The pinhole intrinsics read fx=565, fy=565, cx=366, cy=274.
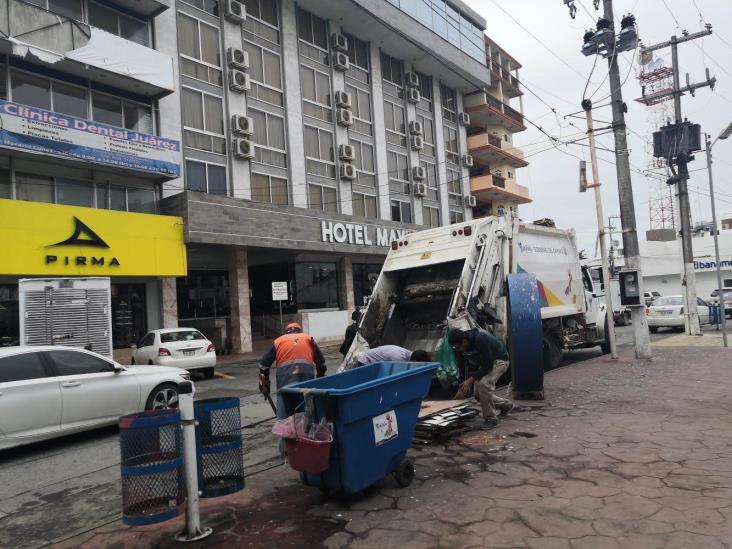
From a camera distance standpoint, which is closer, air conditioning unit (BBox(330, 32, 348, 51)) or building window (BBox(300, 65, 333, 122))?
building window (BBox(300, 65, 333, 122))

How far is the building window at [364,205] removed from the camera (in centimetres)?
2823

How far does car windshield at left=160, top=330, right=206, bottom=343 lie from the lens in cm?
1460

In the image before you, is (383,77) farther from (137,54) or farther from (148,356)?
(148,356)

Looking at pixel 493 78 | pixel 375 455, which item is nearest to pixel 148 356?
pixel 375 455

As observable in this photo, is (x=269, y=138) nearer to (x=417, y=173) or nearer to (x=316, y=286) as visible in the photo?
(x=316, y=286)

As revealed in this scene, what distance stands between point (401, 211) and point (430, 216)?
3035 mm

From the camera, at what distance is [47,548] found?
4.27 m

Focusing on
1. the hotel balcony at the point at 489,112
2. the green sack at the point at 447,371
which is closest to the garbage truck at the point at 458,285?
the green sack at the point at 447,371

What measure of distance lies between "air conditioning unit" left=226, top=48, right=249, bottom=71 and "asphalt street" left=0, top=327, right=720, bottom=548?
55.8 feet

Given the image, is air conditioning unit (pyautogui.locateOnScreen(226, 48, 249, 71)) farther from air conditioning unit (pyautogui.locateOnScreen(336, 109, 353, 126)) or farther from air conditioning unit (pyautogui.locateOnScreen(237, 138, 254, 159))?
air conditioning unit (pyautogui.locateOnScreen(336, 109, 353, 126))

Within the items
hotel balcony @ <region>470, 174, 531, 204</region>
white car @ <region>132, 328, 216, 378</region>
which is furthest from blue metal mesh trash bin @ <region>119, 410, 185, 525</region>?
hotel balcony @ <region>470, 174, 531, 204</region>

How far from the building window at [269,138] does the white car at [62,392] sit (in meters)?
16.5

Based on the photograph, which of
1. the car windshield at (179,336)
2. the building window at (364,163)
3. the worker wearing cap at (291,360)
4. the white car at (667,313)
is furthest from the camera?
the building window at (364,163)

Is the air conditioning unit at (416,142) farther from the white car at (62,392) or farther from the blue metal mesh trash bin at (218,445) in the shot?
the blue metal mesh trash bin at (218,445)
